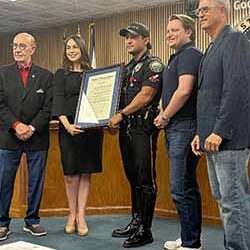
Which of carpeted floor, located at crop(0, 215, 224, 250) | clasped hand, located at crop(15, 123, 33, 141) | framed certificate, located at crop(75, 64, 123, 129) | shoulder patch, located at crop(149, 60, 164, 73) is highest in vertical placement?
shoulder patch, located at crop(149, 60, 164, 73)

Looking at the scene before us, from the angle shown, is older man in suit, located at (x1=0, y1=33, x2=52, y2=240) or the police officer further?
older man in suit, located at (x1=0, y1=33, x2=52, y2=240)

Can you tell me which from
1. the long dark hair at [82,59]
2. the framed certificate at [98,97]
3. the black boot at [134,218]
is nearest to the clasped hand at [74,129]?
the framed certificate at [98,97]

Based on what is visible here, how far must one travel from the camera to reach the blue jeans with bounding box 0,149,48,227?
134 inches

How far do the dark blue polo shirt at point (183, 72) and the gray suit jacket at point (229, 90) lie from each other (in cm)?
35

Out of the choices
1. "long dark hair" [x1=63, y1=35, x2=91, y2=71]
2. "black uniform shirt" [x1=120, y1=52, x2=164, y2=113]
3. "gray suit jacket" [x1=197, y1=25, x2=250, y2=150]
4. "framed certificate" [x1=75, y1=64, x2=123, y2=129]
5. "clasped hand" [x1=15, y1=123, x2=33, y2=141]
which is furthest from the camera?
"long dark hair" [x1=63, y1=35, x2=91, y2=71]

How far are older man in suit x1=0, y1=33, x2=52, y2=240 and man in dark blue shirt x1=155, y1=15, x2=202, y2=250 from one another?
3.24ft

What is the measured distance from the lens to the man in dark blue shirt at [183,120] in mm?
2760

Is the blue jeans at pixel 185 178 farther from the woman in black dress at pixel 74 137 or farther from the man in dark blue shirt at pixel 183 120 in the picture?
the woman in black dress at pixel 74 137

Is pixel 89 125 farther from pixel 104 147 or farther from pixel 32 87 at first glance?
pixel 104 147

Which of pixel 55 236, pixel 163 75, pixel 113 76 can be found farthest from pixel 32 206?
pixel 163 75

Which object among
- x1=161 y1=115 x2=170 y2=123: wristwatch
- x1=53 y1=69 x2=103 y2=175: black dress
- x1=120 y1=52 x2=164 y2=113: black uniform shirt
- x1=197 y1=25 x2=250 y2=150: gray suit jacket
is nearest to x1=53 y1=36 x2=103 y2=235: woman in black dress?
x1=53 y1=69 x2=103 y2=175: black dress

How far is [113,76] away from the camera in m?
3.26

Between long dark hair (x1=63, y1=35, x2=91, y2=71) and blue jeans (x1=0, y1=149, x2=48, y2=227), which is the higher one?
long dark hair (x1=63, y1=35, x2=91, y2=71)

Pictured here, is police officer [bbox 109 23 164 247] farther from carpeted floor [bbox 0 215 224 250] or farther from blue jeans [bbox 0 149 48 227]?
blue jeans [bbox 0 149 48 227]
